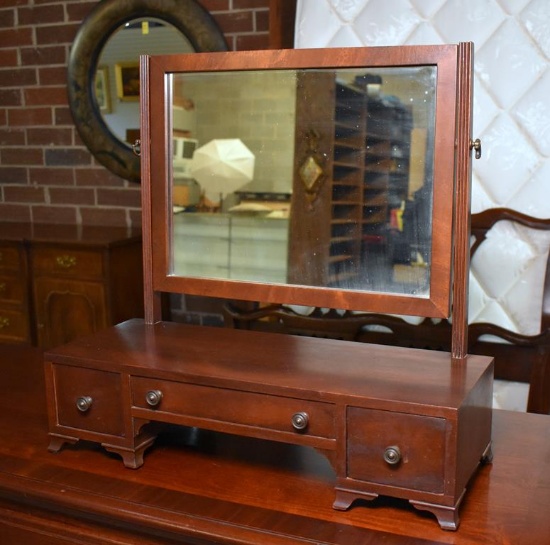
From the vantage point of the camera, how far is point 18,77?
3480mm

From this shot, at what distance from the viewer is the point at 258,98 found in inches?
53.6

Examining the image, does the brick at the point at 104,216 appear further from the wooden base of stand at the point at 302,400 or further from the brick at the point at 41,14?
the wooden base of stand at the point at 302,400

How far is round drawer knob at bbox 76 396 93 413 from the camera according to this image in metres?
1.26

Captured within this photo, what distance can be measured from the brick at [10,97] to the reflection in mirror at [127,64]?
0.50m

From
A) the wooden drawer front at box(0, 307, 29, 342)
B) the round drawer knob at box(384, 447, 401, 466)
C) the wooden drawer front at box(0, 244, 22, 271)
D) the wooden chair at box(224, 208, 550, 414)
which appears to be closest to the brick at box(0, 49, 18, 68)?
the wooden drawer front at box(0, 244, 22, 271)

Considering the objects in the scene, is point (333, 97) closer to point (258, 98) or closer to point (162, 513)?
point (258, 98)

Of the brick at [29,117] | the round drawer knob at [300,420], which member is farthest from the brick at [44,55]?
the round drawer knob at [300,420]

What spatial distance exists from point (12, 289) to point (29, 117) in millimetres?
904

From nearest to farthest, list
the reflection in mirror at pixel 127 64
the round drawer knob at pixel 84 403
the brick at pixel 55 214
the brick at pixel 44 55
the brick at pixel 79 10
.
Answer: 1. the round drawer knob at pixel 84 403
2. the reflection in mirror at pixel 127 64
3. the brick at pixel 79 10
4. the brick at pixel 44 55
5. the brick at pixel 55 214

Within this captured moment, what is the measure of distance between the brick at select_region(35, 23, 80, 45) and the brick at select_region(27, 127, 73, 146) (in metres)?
0.40

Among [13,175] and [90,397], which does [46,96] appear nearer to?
[13,175]

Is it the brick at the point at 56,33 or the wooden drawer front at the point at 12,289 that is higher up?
the brick at the point at 56,33

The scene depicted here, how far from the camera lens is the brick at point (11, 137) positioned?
3529mm

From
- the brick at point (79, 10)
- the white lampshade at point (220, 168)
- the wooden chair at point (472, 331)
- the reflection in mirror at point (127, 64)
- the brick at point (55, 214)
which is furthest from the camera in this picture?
the brick at point (55, 214)
